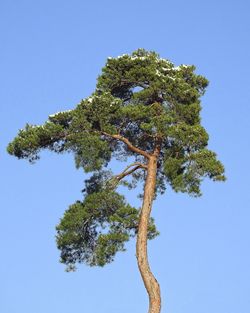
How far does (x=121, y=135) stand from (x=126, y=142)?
58cm

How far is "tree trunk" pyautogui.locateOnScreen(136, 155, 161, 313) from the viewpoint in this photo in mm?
27656

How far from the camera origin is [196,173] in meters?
30.5

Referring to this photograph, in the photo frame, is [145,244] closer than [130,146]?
Yes

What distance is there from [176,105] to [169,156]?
2166 mm

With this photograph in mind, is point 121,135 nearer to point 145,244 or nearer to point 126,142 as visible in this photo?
point 126,142

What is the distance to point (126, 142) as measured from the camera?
31.5 meters

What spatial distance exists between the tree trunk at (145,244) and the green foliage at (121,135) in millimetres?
720

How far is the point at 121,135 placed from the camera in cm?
3194

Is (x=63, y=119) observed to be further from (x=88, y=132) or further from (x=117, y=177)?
(x=117, y=177)

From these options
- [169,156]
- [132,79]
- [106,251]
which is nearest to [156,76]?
[132,79]

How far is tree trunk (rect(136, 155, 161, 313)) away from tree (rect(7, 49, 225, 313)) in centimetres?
4

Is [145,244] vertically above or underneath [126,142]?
underneath

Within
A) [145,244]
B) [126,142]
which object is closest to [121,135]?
[126,142]

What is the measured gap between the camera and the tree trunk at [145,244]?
27656 millimetres
